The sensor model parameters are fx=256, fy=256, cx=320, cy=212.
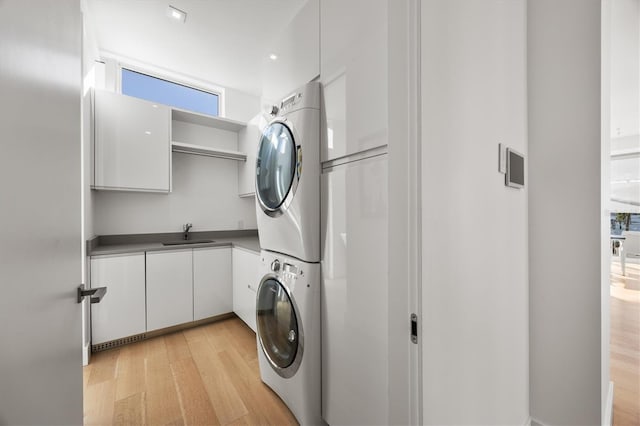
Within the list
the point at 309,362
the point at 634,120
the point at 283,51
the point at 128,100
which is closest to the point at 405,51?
the point at 283,51

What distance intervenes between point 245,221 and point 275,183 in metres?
2.13

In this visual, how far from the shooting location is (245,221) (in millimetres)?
3510

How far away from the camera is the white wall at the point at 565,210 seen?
122 centimetres

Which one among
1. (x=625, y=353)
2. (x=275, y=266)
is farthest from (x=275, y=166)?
(x=625, y=353)

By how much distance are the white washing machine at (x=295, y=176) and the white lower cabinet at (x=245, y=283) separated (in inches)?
31.8

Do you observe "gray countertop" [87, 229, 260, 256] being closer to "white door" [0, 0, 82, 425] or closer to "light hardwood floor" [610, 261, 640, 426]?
"white door" [0, 0, 82, 425]

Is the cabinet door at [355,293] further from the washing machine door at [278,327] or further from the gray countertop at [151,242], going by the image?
the gray countertop at [151,242]

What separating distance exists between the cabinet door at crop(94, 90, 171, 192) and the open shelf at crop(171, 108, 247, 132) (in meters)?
0.22

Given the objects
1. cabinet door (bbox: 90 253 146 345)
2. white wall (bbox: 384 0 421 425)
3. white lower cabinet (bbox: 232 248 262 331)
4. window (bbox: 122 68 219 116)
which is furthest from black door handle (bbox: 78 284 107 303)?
window (bbox: 122 68 219 116)

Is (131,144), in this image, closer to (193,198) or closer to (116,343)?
(193,198)

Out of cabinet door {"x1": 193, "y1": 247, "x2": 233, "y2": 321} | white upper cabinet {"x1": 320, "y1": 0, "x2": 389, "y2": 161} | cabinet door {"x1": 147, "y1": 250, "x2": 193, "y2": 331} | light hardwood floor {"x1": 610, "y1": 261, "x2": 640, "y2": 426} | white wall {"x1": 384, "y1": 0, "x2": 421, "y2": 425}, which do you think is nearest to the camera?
white wall {"x1": 384, "y1": 0, "x2": 421, "y2": 425}

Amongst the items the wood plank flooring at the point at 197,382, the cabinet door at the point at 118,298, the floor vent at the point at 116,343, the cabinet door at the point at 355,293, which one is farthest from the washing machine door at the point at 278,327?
the floor vent at the point at 116,343

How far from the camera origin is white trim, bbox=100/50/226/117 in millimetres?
2656

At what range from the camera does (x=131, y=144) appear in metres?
2.42
